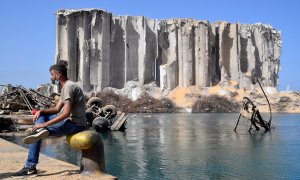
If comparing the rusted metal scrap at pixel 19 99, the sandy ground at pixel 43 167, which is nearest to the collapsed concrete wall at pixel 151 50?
the rusted metal scrap at pixel 19 99

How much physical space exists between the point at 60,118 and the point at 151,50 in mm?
80829

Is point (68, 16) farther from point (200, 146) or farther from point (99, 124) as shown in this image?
point (200, 146)

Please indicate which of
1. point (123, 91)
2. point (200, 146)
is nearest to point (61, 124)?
point (200, 146)

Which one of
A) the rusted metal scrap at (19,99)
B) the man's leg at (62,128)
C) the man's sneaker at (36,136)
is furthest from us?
the rusted metal scrap at (19,99)

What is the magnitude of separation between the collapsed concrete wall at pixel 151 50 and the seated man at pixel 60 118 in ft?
231

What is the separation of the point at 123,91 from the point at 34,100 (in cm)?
5083

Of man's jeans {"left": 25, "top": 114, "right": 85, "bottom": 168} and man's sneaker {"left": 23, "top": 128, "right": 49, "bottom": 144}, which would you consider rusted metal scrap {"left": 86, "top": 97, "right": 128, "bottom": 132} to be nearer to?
man's jeans {"left": 25, "top": 114, "right": 85, "bottom": 168}

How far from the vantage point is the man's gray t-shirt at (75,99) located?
7.60 metres

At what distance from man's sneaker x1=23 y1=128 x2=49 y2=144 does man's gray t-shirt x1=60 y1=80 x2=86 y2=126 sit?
52 cm

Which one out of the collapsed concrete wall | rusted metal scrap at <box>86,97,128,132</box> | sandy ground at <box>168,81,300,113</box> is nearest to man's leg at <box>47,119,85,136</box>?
rusted metal scrap at <box>86,97,128,132</box>

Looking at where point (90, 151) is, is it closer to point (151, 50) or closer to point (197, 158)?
point (197, 158)

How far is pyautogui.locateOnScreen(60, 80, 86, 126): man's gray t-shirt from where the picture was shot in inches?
299

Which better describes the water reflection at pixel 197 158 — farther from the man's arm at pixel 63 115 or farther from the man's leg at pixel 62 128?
the man's arm at pixel 63 115

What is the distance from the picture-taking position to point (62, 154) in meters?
17.8
